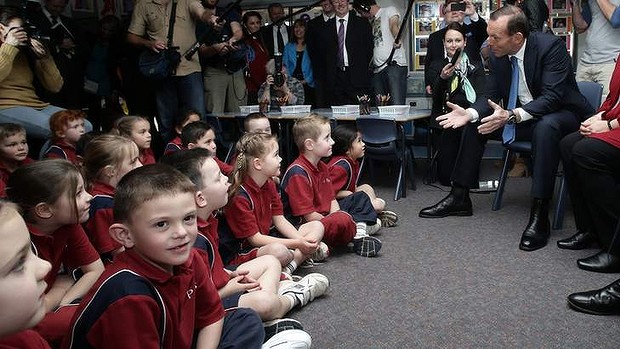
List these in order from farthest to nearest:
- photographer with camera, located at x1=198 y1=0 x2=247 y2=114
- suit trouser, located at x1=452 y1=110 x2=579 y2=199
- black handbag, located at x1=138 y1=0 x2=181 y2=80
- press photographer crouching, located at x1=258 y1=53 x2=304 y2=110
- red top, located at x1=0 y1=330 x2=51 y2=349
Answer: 1. press photographer crouching, located at x1=258 y1=53 x2=304 y2=110
2. photographer with camera, located at x1=198 y1=0 x2=247 y2=114
3. black handbag, located at x1=138 y1=0 x2=181 y2=80
4. suit trouser, located at x1=452 y1=110 x2=579 y2=199
5. red top, located at x1=0 y1=330 x2=51 y2=349

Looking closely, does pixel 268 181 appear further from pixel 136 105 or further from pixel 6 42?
pixel 136 105

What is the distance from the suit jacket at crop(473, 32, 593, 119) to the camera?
322 centimetres

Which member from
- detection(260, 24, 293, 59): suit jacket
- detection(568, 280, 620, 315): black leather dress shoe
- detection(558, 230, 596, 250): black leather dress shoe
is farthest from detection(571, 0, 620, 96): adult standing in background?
detection(568, 280, 620, 315): black leather dress shoe

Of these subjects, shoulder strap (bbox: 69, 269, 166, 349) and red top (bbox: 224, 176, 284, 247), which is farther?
red top (bbox: 224, 176, 284, 247)

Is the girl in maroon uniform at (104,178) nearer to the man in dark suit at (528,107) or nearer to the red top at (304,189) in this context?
the red top at (304,189)

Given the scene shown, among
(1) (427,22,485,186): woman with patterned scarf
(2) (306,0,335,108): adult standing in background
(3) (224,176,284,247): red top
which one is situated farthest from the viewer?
(2) (306,0,335,108): adult standing in background

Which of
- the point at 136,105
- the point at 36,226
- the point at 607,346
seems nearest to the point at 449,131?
the point at 607,346

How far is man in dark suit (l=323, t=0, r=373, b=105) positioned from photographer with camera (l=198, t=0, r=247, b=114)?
0.89 metres

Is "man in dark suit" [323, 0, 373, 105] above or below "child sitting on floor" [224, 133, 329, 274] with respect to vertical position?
above

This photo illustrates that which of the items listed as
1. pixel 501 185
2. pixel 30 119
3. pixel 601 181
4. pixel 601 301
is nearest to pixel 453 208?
pixel 501 185

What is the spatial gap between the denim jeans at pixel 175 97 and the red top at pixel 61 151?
136 cm

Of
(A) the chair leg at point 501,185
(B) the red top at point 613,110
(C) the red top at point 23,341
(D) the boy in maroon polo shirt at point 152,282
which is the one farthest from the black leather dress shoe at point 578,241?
(C) the red top at point 23,341

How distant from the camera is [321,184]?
10.5 ft

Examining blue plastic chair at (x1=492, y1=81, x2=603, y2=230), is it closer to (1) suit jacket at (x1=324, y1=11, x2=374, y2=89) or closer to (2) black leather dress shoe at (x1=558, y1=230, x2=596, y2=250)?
(2) black leather dress shoe at (x1=558, y1=230, x2=596, y2=250)
